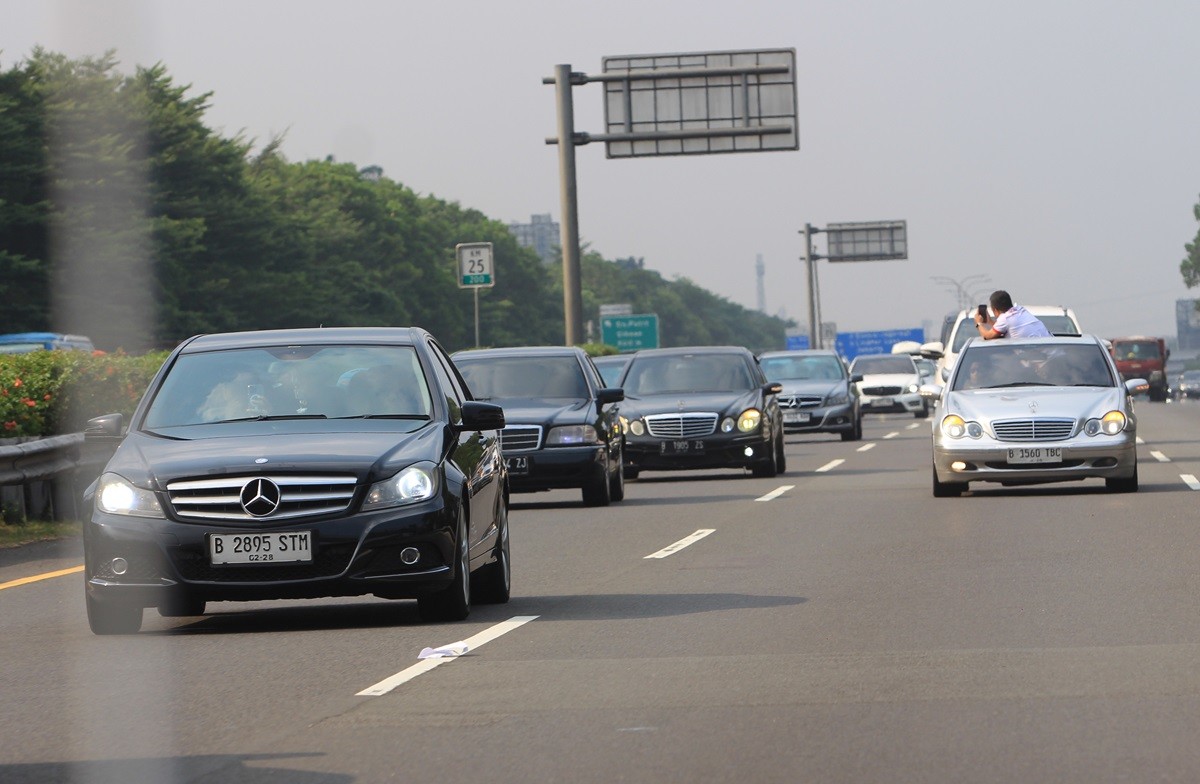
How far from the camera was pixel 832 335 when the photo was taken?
123m

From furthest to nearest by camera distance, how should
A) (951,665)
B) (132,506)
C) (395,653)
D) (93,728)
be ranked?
(132,506)
(395,653)
(951,665)
(93,728)

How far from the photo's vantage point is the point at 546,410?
2142cm

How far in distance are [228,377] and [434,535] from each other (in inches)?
68.9

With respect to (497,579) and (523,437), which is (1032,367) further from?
(497,579)

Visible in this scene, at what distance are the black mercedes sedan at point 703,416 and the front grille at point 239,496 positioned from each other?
47.4ft

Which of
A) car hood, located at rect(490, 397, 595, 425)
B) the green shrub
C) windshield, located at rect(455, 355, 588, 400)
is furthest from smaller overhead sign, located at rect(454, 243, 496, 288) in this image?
the green shrub

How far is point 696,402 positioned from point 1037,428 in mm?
5881

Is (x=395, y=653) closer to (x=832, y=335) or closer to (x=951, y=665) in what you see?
(x=951, y=665)

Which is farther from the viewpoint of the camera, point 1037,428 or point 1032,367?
point 1032,367

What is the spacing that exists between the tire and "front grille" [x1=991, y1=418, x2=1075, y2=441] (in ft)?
12.4

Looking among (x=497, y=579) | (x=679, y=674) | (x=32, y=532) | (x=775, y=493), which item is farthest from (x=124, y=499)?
(x=775, y=493)

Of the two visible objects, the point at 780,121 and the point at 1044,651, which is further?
the point at 780,121

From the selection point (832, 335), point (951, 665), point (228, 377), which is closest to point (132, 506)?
point (228, 377)

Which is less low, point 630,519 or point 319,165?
point 319,165
